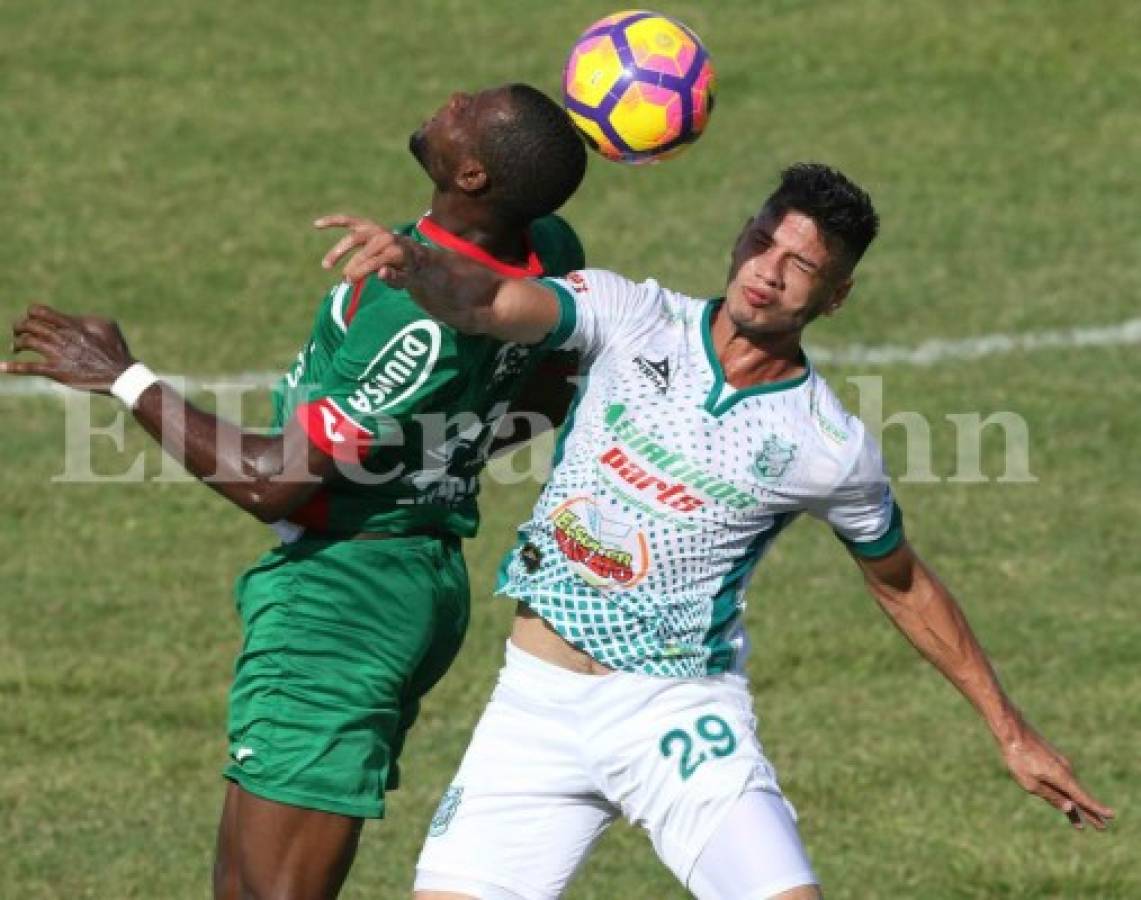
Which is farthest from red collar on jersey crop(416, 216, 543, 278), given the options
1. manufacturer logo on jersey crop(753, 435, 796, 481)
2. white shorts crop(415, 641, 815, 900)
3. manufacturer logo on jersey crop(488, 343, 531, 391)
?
white shorts crop(415, 641, 815, 900)

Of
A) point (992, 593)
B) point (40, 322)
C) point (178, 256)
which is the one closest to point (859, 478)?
point (40, 322)

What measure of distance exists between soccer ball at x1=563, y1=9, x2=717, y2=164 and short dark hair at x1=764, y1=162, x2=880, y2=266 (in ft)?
1.79

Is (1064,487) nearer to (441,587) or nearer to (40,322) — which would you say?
(441,587)

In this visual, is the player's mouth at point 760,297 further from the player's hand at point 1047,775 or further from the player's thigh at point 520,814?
the player's hand at point 1047,775

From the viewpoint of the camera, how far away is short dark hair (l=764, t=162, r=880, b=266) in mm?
7426

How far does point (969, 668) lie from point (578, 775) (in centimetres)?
117

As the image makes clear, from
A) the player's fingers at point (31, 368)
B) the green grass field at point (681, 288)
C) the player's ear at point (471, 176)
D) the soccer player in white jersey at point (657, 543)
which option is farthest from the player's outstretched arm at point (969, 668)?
the player's fingers at point (31, 368)

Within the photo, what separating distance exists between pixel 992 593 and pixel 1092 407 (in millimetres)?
2403

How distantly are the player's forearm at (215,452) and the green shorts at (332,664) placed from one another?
457mm

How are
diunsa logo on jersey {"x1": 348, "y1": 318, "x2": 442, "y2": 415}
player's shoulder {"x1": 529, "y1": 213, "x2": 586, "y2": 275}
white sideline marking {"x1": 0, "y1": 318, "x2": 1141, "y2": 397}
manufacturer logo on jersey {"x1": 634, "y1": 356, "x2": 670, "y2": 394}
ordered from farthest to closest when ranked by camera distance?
white sideline marking {"x1": 0, "y1": 318, "x2": 1141, "y2": 397}
player's shoulder {"x1": 529, "y1": 213, "x2": 586, "y2": 275}
diunsa logo on jersey {"x1": 348, "y1": 318, "x2": 442, "y2": 415}
manufacturer logo on jersey {"x1": 634, "y1": 356, "x2": 670, "y2": 394}

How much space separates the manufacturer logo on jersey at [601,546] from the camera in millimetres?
7422

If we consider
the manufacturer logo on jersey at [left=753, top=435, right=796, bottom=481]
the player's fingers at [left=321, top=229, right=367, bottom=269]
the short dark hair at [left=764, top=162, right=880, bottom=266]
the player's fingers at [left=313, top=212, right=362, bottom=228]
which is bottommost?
the manufacturer logo on jersey at [left=753, top=435, right=796, bottom=481]

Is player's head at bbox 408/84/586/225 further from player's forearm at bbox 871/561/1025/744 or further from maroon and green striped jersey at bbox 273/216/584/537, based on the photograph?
player's forearm at bbox 871/561/1025/744

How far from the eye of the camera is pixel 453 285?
7023mm
